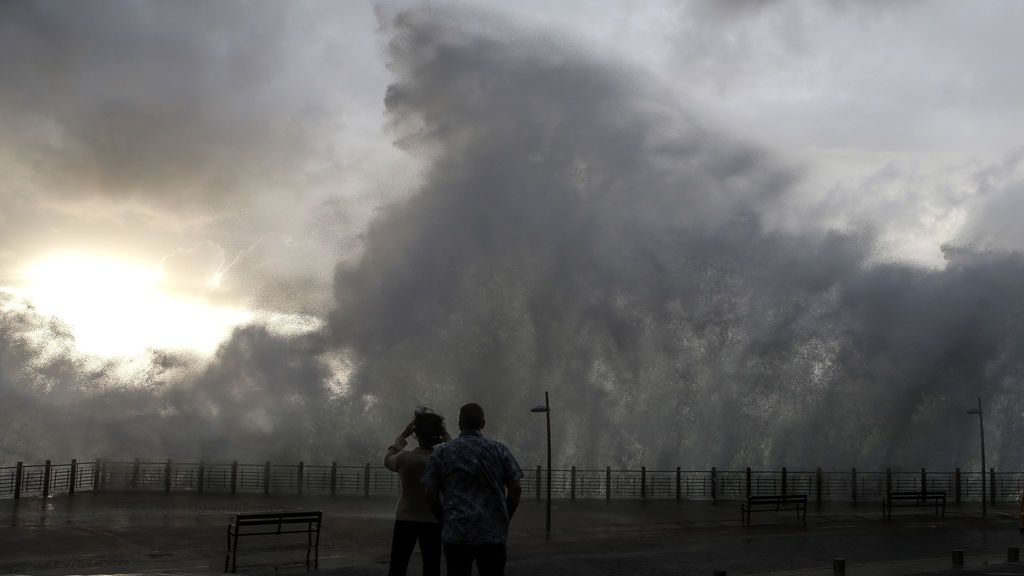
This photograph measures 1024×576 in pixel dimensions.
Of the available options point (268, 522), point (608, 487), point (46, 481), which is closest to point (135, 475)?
point (46, 481)

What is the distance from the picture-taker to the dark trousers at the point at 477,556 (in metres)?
6.04

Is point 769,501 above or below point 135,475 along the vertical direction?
above

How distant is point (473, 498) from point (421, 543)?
6.66ft

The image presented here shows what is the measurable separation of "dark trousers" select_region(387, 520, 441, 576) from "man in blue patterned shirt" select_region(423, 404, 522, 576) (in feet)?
5.16

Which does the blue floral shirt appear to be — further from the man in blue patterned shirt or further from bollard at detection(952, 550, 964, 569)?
bollard at detection(952, 550, 964, 569)

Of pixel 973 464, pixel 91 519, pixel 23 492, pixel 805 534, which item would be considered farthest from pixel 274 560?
pixel 973 464


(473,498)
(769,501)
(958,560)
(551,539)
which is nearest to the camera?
(473,498)

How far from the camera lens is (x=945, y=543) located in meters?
19.9

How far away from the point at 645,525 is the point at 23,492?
57.8 feet

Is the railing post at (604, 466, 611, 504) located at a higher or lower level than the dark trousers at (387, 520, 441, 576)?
lower

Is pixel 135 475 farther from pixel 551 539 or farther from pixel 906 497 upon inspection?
pixel 906 497

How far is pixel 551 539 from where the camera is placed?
19.2 meters

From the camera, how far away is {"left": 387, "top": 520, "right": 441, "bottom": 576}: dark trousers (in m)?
7.71

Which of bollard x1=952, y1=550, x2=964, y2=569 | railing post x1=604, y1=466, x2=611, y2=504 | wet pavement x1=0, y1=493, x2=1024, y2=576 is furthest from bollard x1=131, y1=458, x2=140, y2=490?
bollard x1=952, y1=550, x2=964, y2=569
